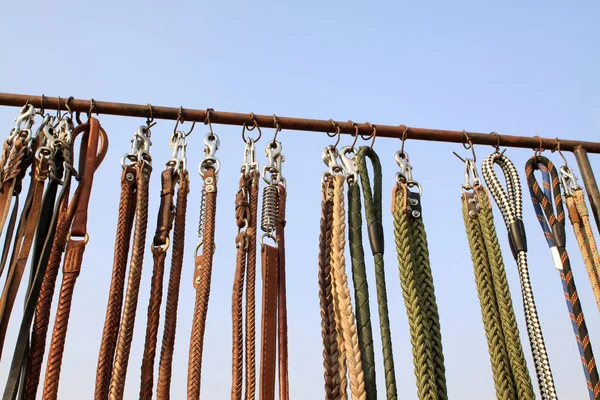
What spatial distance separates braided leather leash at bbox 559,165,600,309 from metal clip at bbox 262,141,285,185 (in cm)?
105

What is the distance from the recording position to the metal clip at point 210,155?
192 cm

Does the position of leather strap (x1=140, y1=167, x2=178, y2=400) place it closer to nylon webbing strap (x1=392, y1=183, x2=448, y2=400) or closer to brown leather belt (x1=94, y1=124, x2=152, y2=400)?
brown leather belt (x1=94, y1=124, x2=152, y2=400)

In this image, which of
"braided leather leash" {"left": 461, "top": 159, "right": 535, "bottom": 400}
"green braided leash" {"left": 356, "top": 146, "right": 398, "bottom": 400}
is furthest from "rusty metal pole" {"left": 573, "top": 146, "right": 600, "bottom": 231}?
"green braided leash" {"left": 356, "top": 146, "right": 398, "bottom": 400}

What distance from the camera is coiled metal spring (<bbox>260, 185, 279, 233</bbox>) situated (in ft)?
5.98

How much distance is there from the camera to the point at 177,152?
1.90 meters

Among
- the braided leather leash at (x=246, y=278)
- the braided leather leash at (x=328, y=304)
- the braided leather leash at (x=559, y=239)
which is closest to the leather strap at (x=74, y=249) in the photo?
the braided leather leash at (x=246, y=278)

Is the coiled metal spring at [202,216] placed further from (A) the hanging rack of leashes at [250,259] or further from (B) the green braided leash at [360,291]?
(B) the green braided leash at [360,291]

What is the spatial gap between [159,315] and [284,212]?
1.65 feet

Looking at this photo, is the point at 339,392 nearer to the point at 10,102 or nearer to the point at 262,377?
the point at 262,377

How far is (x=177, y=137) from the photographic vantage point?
192cm

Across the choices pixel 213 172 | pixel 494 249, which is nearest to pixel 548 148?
pixel 494 249

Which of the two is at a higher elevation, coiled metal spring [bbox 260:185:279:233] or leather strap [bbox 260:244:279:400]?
coiled metal spring [bbox 260:185:279:233]

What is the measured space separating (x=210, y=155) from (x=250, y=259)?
39 cm

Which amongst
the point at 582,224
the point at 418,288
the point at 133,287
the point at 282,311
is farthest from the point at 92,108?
the point at 582,224
